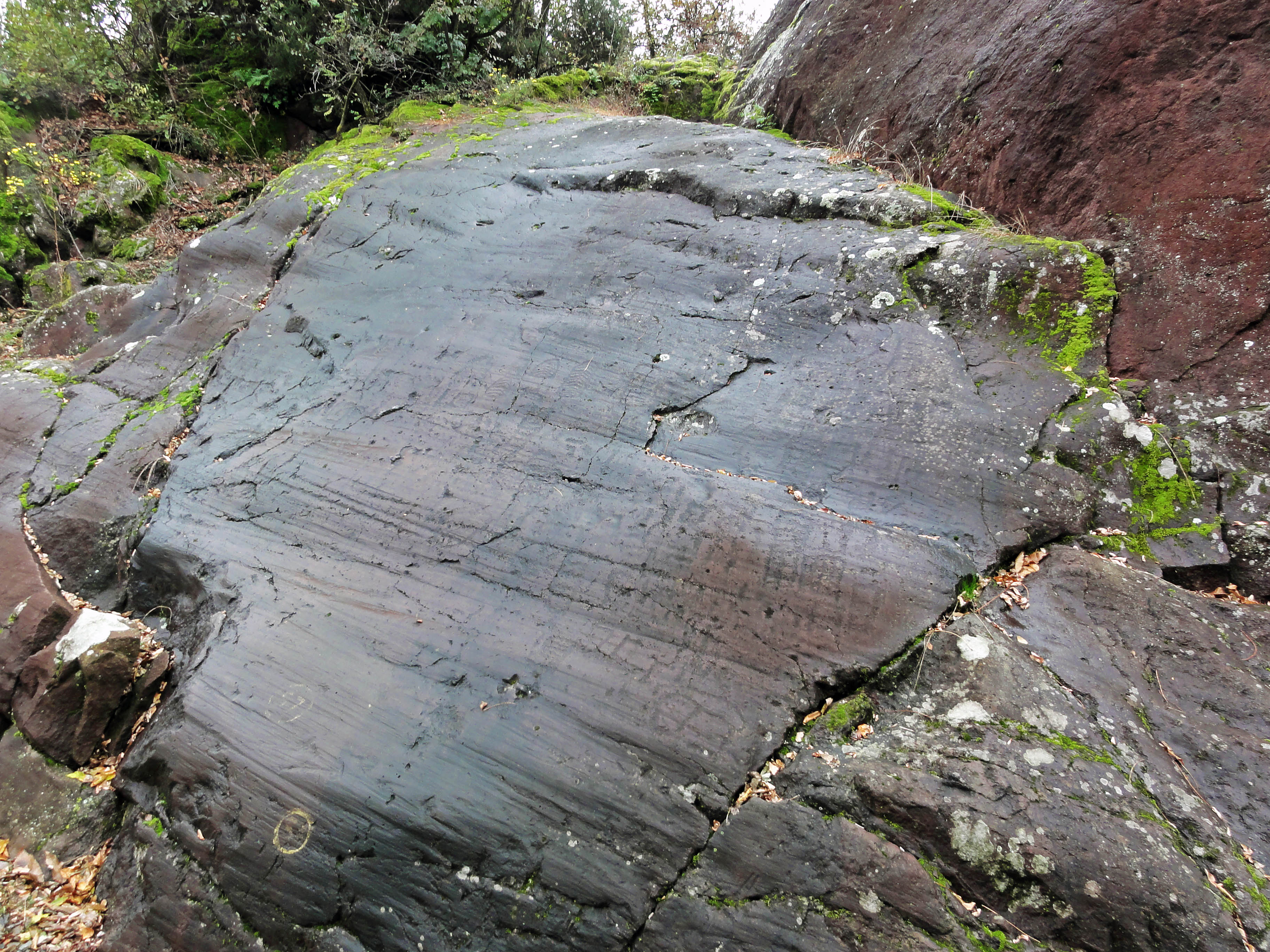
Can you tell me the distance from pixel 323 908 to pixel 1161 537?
459cm

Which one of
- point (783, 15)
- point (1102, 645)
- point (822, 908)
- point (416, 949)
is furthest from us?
point (783, 15)

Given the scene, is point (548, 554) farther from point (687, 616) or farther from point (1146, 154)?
point (1146, 154)

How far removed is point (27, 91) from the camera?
9.50 meters

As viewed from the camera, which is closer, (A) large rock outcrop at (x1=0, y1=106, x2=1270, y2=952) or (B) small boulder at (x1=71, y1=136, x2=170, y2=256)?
(A) large rock outcrop at (x1=0, y1=106, x2=1270, y2=952)

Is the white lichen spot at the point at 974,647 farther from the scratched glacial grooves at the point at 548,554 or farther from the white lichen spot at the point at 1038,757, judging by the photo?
the white lichen spot at the point at 1038,757

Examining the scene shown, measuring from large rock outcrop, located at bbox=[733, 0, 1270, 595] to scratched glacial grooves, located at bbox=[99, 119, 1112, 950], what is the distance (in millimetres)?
687

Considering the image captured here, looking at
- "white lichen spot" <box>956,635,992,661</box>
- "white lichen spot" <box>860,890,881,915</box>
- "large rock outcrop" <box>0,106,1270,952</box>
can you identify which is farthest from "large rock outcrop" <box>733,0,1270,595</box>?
"white lichen spot" <box>860,890,881,915</box>

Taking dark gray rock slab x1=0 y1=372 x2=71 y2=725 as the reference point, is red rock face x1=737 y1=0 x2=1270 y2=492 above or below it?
above

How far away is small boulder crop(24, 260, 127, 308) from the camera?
775cm

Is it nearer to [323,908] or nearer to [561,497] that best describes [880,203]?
[561,497]

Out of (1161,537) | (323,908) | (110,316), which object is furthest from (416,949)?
(110,316)

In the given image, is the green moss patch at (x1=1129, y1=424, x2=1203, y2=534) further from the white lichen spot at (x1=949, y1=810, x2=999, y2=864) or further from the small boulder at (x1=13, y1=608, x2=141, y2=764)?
the small boulder at (x1=13, y1=608, x2=141, y2=764)

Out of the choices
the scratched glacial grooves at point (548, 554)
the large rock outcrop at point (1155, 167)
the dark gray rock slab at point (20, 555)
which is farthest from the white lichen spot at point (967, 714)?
the dark gray rock slab at point (20, 555)

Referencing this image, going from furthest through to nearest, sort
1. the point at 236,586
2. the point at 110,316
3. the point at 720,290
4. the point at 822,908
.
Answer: the point at 110,316, the point at 720,290, the point at 236,586, the point at 822,908
